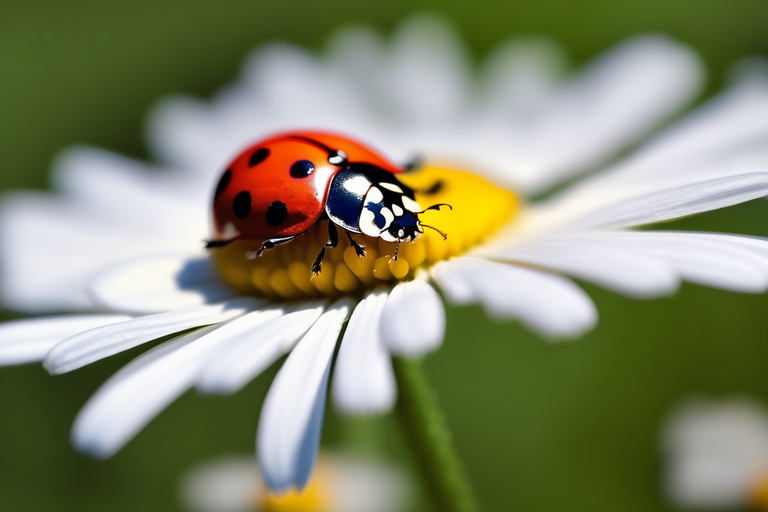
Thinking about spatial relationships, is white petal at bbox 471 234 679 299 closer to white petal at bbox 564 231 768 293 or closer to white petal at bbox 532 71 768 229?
white petal at bbox 564 231 768 293

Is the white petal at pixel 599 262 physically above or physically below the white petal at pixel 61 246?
below

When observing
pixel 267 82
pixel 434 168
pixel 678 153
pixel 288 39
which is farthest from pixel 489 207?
pixel 288 39

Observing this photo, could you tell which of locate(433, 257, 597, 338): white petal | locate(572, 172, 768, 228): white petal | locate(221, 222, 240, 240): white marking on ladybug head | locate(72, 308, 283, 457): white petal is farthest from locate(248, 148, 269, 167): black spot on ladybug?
locate(572, 172, 768, 228): white petal

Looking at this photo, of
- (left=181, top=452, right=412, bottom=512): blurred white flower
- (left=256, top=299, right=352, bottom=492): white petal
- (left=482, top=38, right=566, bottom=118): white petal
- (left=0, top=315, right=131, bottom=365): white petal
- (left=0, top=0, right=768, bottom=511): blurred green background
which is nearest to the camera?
(left=256, top=299, right=352, bottom=492): white petal

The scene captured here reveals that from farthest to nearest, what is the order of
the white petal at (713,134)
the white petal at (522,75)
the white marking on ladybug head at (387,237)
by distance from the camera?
the white petal at (522,75) < the white petal at (713,134) < the white marking on ladybug head at (387,237)


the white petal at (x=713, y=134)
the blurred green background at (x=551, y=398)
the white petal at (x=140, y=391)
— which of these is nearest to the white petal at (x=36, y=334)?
the white petal at (x=140, y=391)

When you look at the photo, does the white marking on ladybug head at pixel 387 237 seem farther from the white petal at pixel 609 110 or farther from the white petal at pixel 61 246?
the white petal at pixel 609 110
